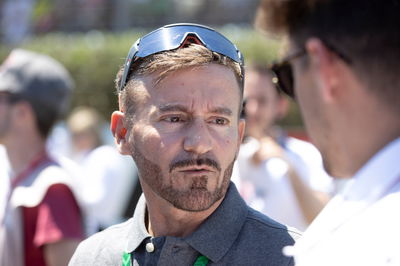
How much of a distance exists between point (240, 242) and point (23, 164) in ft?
6.14

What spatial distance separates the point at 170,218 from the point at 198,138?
0.28 meters

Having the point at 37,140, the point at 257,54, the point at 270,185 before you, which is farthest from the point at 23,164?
the point at 257,54

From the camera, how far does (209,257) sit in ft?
6.47

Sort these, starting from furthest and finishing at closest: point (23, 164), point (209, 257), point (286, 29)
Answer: point (23, 164)
point (209, 257)
point (286, 29)

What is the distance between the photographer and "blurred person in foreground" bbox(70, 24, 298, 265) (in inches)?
79.3

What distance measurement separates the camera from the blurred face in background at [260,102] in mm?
4383

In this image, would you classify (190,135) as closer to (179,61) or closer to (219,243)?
(179,61)

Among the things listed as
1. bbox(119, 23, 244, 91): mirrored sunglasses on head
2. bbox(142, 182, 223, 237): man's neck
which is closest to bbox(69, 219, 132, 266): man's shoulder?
bbox(142, 182, 223, 237): man's neck

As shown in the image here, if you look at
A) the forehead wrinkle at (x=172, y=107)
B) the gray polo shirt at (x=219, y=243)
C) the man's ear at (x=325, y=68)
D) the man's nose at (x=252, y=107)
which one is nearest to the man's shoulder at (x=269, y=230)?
the gray polo shirt at (x=219, y=243)

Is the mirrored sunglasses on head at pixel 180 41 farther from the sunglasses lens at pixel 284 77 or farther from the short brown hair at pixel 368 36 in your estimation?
the short brown hair at pixel 368 36

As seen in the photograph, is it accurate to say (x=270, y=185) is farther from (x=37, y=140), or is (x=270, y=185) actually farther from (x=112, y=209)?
(x=112, y=209)

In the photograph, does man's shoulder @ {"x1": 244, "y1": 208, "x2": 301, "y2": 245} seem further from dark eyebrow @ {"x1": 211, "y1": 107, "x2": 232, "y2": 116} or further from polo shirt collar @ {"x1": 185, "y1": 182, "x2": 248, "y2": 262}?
dark eyebrow @ {"x1": 211, "y1": 107, "x2": 232, "y2": 116}

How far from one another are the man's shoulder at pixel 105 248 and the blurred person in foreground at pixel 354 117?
30.1 inches

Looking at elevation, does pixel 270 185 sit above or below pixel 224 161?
below
